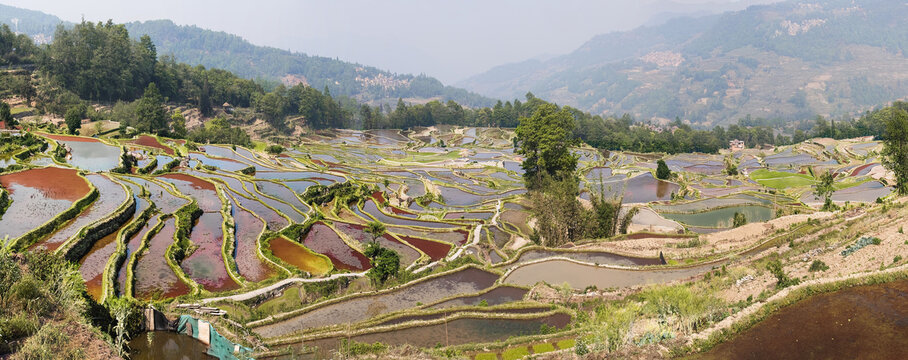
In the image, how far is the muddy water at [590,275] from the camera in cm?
2591

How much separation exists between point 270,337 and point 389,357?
6.46 meters

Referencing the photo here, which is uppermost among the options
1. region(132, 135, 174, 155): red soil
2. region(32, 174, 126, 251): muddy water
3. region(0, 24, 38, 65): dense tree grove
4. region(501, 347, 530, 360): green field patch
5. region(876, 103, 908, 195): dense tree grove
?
region(0, 24, 38, 65): dense tree grove

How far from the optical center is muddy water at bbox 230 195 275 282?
89.9 ft

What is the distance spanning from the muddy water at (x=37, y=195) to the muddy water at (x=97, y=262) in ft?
12.5

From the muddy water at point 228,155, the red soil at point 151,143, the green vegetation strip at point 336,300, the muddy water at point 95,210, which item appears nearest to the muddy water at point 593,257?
the green vegetation strip at point 336,300

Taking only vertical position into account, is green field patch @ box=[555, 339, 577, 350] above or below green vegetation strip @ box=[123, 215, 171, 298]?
above

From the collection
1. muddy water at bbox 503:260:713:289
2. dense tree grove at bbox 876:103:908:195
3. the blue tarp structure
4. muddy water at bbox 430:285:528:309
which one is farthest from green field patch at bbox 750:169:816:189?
the blue tarp structure

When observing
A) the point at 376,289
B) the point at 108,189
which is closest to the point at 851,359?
the point at 376,289

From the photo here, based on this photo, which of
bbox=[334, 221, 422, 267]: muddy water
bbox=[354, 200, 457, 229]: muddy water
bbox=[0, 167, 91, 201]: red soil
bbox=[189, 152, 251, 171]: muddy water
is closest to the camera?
bbox=[334, 221, 422, 267]: muddy water

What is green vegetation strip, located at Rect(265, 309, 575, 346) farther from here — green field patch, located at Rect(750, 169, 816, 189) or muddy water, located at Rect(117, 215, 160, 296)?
green field patch, located at Rect(750, 169, 816, 189)

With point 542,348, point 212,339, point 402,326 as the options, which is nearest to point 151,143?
point 212,339

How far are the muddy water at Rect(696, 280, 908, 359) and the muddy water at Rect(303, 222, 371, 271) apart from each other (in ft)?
70.6

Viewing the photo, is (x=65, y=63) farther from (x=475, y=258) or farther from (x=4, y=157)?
(x=475, y=258)

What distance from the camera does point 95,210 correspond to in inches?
1296
